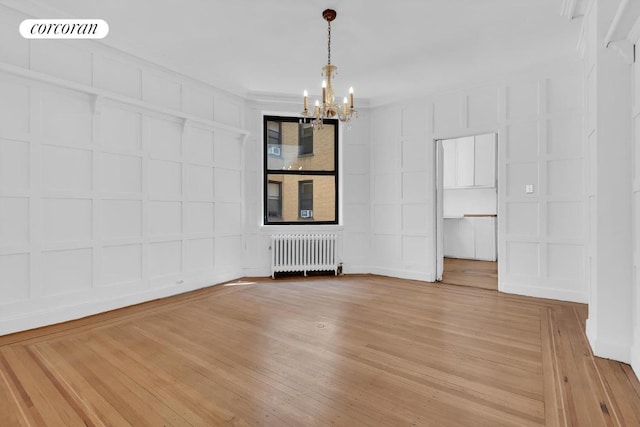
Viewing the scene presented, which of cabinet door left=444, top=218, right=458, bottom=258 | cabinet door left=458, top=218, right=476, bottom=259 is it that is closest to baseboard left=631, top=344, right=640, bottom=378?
cabinet door left=458, top=218, right=476, bottom=259

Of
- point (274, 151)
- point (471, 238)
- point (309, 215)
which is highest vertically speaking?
point (274, 151)

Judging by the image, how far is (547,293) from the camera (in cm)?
395

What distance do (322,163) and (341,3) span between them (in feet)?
9.51

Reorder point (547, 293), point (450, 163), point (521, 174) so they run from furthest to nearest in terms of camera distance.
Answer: point (450, 163) → point (521, 174) → point (547, 293)

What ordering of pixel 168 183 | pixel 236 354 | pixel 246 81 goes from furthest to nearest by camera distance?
pixel 246 81 → pixel 168 183 → pixel 236 354

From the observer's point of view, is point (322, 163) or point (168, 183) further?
point (322, 163)

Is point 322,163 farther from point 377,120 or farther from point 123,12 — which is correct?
point 123,12

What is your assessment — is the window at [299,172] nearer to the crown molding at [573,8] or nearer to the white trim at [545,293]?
the white trim at [545,293]

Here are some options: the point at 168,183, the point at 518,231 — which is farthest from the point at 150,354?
the point at 518,231

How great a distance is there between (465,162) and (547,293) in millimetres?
3729

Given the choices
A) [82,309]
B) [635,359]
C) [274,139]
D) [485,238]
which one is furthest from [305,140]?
[635,359]

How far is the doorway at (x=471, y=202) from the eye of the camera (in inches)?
267

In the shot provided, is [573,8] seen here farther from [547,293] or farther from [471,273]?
[471,273]

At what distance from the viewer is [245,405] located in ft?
5.95
